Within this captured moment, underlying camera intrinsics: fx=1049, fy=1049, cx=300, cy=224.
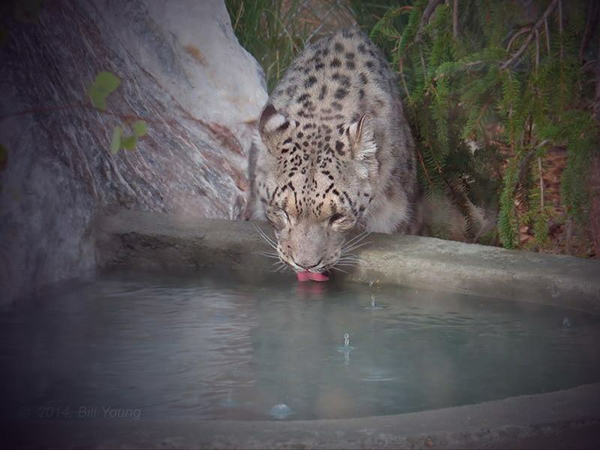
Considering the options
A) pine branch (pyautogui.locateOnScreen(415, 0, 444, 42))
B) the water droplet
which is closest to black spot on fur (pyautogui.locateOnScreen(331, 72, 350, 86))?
pine branch (pyautogui.locateOnScreen(415, 0, 444, 42))

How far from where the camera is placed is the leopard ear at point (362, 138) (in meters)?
5.72

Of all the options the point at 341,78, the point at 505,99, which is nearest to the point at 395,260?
the point at 505,99

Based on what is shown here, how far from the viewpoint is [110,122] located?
7066 mm

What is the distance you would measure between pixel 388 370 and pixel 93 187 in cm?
300

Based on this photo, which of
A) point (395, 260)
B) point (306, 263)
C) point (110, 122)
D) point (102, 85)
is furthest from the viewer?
point (110, 122)

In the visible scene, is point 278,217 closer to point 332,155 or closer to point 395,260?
point 332,155

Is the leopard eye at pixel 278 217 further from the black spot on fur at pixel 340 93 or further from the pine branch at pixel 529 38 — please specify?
the pine branch at pixel 529 38

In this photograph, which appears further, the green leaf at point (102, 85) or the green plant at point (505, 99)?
the green plant at point (505, 99)

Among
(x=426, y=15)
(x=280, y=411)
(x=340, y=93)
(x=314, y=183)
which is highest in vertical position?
(x=426, y=15)

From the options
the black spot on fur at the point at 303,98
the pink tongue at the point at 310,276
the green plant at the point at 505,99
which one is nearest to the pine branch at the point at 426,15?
the green plant at the point at 505,99

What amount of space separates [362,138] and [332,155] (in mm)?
192

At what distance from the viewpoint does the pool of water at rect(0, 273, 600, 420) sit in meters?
3.73

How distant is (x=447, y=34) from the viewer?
6.17 metres

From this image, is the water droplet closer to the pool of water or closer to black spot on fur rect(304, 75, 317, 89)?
the pool of water
